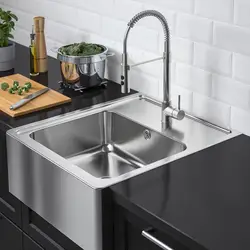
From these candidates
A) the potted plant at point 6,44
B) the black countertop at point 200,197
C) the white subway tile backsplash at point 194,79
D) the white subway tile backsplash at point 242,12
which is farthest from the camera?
the potted plant at point 6,44

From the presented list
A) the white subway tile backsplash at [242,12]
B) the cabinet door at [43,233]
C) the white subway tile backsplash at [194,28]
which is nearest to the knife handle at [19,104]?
the cabinet door at [43,233]

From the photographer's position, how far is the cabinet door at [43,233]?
2.14 m

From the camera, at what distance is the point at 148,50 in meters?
2.56

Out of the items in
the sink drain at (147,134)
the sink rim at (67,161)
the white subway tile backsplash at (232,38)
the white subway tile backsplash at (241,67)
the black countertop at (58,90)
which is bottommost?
the sink drain at (147,134)

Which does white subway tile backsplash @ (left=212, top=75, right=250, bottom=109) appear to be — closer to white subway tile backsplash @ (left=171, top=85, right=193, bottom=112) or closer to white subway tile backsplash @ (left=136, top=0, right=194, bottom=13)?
white subway tile backsplash @ (left=171, top=85, right=193, bottom=112)

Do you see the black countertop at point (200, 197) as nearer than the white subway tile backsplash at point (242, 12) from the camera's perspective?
Yes

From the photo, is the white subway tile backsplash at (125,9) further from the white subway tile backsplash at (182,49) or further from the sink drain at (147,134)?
the sink drain at (147,134)

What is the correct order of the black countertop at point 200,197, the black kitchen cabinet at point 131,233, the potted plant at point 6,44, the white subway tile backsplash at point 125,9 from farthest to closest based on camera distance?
the potted plant at point 6,44, the white subway tile backsplash at point 125,9, the black kitchen cabinet at point 131,233, the black countertop at point 200,197

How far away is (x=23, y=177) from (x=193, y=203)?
0.68 metres

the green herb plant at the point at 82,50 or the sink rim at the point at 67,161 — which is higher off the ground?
the green herb plant at the point at 82,50

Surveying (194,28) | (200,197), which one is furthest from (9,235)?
(194,28)

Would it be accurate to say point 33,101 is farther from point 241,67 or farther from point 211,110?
point 241,67

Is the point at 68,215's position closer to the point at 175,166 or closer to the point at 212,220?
the point at 175,166

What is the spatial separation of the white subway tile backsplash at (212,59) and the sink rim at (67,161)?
0.22 m
